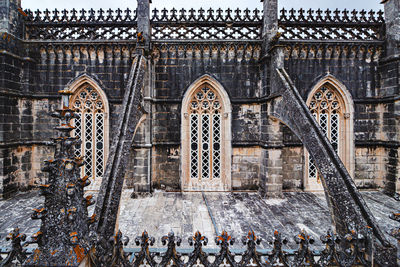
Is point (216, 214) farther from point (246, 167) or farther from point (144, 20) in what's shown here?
point (144, 20)

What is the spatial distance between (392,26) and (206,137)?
31.3 ft

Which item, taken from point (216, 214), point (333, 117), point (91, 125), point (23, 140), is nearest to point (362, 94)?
point (333, 117)

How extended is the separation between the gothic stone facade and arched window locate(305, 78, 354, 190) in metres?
0.05

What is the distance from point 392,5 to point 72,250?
13.7 metres

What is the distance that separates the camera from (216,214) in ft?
21.9

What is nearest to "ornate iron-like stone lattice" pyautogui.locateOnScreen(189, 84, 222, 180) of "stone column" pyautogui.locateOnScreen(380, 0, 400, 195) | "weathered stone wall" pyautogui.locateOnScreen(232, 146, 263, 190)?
"weathered stone wall" pyautogui.locateOnScreen(232, 146, 263, 190)

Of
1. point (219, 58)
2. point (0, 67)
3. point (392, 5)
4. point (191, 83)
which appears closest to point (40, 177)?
point (0, 67)

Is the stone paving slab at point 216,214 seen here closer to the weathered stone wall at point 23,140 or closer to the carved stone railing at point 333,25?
the weathered stone wall at point 23,140

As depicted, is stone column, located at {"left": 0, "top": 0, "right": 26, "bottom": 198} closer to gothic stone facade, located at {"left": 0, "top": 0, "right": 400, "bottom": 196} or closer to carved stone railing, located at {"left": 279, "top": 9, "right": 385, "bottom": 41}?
gothic stone facade, located at {"left": 0, "top": 0, "right": 400, "bottom": 196}

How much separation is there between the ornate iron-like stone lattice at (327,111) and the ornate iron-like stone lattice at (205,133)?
4.35 metres

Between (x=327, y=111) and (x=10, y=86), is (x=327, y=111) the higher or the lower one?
the lower one

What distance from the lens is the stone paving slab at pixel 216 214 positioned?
18.6 feet

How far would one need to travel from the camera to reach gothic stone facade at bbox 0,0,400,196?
8867 mm

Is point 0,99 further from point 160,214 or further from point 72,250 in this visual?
Answer: point 72,250
